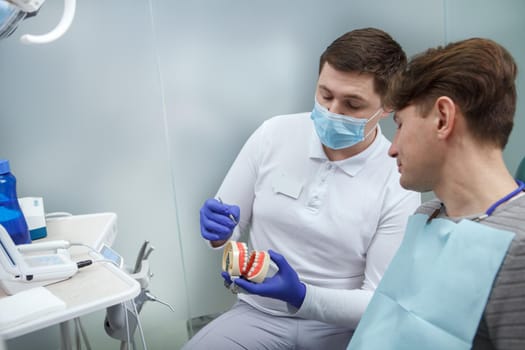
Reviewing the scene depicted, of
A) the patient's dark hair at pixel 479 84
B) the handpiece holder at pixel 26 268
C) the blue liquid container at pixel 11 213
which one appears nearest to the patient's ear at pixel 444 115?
the patient's dark hair at pixel 479 84

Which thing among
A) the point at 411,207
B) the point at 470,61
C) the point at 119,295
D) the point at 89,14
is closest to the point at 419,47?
the point at 411,207

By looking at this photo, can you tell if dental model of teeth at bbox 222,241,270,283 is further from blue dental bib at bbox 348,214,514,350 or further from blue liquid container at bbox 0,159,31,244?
blue liquid container at bbox 0,159,31,244

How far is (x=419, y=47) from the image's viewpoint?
1.79 meters

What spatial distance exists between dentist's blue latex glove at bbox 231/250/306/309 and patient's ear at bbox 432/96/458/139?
56 cm

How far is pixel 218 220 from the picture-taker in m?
1.35

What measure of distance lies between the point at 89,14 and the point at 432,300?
4.51ft

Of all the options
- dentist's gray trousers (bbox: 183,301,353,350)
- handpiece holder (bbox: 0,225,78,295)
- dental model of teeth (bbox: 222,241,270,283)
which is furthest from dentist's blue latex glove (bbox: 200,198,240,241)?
handpiece holder (bbox: 0,225,78,295)

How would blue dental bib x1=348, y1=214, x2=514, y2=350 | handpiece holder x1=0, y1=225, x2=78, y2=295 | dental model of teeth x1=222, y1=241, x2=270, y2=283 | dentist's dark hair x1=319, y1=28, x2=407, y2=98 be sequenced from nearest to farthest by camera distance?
1. blue dental bib x1=348, y1=214, x2=514, y2=350
2. handpiece holder x1=0, y1=225, x2=78, y2=295
3. dental model of teeth x1=222, y1=241, x2=270, y2=283
4. dentist's dark hair x1=319, y1=28, x2=407, y2=98

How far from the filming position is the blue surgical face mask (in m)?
1.31

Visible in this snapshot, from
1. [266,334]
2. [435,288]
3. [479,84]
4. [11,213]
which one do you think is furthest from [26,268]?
[479,84]

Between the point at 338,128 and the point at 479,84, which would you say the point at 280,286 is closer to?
the point at 338,128

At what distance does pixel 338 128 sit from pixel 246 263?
48cm

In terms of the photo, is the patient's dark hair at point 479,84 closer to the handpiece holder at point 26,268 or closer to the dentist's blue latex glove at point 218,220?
the dentist's blue latex glove at point 218,220

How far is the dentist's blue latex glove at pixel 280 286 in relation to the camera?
46.4 inches
